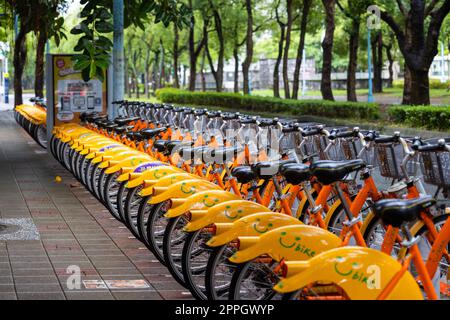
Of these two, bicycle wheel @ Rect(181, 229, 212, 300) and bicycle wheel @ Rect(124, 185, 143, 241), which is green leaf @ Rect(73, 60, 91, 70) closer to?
bicycle wheel @ Rect(124, 185, 143, 241)

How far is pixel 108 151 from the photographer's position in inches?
404

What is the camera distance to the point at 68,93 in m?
16.9

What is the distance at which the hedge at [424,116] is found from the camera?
21.8 meters

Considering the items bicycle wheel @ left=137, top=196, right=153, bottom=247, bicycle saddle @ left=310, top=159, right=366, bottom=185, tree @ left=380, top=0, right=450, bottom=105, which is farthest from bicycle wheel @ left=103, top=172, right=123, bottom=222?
tree @ left=380, top=0, right=450, bottom=105

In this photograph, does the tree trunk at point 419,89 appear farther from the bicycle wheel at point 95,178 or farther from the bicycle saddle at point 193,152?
the bicycle saddle at point 193,152

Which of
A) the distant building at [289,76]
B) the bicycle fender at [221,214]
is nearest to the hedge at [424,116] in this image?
the bicycle fender at [221,214]

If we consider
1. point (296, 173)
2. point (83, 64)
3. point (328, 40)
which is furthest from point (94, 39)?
point (328, 40)

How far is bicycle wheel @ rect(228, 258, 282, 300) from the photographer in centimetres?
496

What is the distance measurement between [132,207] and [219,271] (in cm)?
305

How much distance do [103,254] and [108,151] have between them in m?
2.32

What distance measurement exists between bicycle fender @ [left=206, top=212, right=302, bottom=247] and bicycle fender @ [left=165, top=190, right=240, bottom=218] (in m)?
0.84

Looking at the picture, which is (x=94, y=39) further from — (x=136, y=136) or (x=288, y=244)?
(x=288, y=244)

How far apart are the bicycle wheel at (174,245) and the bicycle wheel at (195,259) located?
27cm
